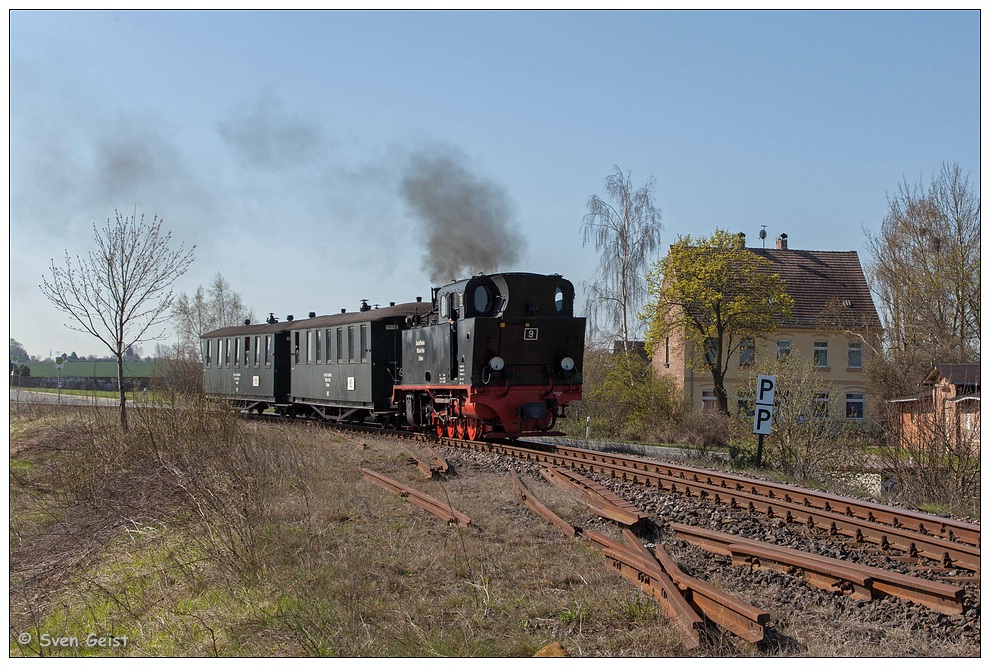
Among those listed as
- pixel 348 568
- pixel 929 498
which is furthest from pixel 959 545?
pixel 929 498

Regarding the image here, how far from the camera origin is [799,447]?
1469 centimetres

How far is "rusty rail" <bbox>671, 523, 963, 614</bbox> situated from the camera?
578 cm

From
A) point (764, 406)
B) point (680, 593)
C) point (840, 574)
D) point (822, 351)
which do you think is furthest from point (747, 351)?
point (680, 593)

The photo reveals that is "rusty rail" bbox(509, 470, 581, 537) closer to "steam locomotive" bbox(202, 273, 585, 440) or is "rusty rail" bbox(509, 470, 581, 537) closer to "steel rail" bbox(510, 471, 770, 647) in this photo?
"steel rail" bbox(510, 471, 770, 647)

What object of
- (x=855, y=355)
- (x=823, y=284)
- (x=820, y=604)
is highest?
(x=823, y=284)

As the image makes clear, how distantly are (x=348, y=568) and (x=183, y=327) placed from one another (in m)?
48.8

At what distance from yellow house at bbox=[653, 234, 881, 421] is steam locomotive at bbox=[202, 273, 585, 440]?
48.1ft

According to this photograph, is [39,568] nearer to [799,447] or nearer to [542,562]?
[542,562]

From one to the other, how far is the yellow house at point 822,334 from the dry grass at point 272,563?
22.7 m

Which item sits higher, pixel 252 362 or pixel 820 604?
pixel 252 362

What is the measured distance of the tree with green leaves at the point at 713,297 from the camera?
28047 mm

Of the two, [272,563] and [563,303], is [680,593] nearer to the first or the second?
[272,563]

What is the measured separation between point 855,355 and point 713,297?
11.5m

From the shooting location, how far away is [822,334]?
117ft
